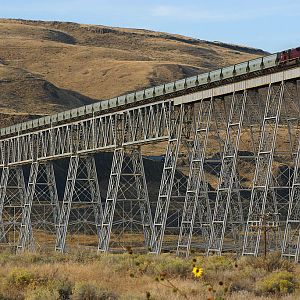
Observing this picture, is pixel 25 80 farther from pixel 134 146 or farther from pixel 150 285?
pixel 150 285

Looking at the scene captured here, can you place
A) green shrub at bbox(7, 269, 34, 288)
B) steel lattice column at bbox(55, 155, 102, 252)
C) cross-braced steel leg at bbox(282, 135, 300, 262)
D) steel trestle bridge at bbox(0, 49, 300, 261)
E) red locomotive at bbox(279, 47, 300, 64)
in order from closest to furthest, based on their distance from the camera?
green shrub at bbox(7, 269, 34, 288)
cross-braced steel leg at bbox(282, 135, 300, 262)
red locomotive at bbox(279, 47, 300, 64)
steel trestle bridge at bbox(0, 49, 300, 261)
steel lattice column at bbox(55, 155, 102, 252)

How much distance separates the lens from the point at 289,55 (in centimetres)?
3272

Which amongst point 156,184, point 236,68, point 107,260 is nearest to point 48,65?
point 156,184

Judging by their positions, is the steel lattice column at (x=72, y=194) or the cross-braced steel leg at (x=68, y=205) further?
the steel lattice column at (x=72, y=194)

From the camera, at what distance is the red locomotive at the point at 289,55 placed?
106ft

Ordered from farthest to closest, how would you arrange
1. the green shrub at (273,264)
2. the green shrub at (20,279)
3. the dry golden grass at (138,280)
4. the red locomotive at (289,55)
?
the red locomotive at (289,55) < the green shrub at (273,264) < the green shrub at (20,279) < the dry golden grass at (138,280)

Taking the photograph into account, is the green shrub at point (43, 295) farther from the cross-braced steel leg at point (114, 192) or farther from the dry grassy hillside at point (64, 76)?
the dry grassy hillside at point (64, 76)

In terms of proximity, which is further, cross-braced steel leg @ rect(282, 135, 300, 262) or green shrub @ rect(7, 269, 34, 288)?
cross-braced steel leg @ rect(282, 135, 300, 262)

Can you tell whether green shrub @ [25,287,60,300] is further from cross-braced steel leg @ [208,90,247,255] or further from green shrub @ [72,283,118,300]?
cross-braced steel leg @ [208,90,247,255]

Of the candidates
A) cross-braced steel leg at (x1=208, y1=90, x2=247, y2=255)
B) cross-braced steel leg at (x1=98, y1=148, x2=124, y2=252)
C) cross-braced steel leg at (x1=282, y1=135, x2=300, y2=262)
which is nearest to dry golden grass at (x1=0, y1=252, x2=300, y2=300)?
cross-braced steel leg at (x1=282, y1=135, x2=300, y2=262)

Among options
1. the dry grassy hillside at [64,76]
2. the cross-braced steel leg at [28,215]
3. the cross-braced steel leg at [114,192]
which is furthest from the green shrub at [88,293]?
the dry grassy hillside at [64,76]

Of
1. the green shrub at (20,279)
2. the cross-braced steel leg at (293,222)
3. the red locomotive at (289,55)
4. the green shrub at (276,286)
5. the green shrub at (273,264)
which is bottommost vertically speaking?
the green shrub at (20,279)

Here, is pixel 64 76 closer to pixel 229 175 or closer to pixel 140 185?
pixel 140 185

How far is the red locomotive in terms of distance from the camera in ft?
106
